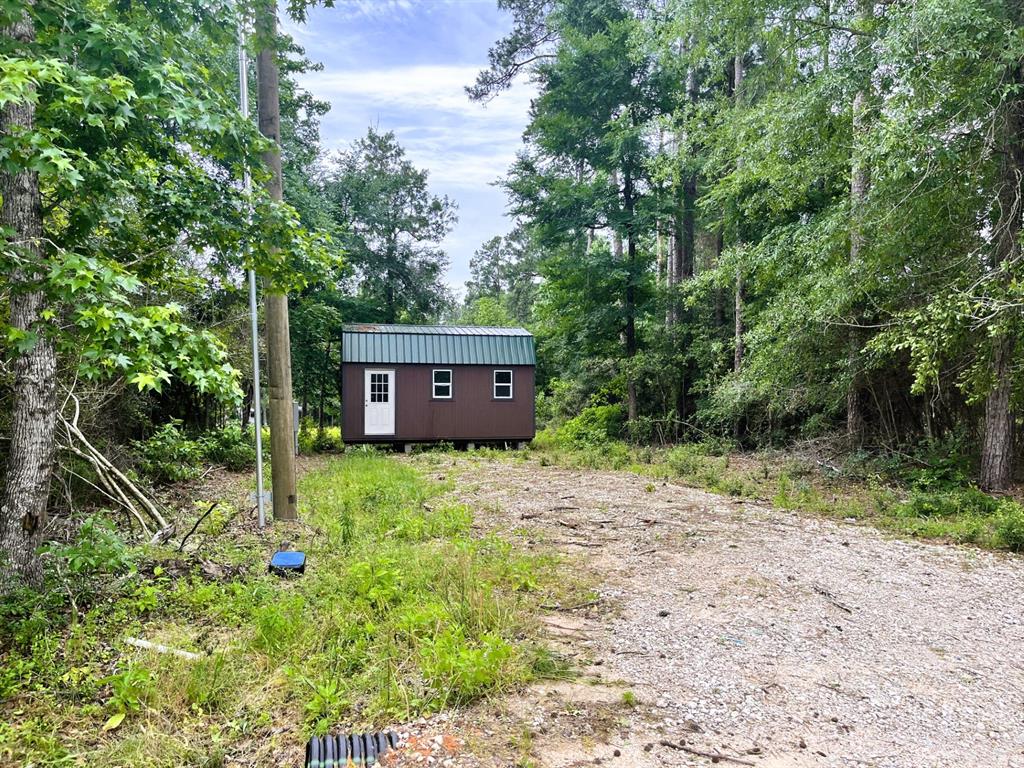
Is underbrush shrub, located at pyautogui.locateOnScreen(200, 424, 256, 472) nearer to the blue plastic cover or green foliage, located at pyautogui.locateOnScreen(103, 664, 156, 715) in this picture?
the blue plastic cover

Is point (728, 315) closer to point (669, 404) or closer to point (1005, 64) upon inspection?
point (669, 404)

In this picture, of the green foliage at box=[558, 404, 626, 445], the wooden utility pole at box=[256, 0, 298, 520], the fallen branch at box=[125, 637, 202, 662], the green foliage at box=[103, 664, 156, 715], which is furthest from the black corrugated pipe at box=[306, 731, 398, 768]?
the green foliage at box=[558, 404, 626, 445]

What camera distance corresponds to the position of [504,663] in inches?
104

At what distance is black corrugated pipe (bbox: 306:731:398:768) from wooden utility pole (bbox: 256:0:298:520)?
11.9ft

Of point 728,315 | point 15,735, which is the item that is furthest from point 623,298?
point 15,735

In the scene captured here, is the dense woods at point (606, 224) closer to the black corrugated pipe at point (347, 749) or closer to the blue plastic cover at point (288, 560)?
the blue plastic cover at point (288, 560)

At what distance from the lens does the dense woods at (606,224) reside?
9.05 feet

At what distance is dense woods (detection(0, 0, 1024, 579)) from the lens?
9.05 feet

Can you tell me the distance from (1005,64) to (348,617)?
24.2 ft

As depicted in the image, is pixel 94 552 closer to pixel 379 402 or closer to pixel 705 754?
pixel 705 754

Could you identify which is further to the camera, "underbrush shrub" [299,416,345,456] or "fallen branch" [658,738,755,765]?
"underbrush shrub" [299,416,345,456]

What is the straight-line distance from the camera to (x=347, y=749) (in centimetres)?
203

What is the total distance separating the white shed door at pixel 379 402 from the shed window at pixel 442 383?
3.39 ft

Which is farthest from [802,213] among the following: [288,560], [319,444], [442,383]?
[319,444]
